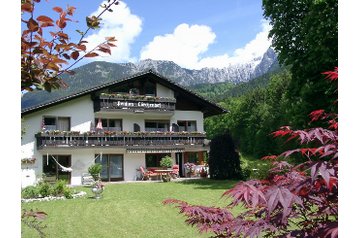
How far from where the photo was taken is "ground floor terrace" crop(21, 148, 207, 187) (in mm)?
24680

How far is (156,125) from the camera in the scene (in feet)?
98.8

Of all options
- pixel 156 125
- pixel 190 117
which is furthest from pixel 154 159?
pixel 190 117

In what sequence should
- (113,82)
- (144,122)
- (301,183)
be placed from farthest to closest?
1. (144,122)
2. (113,82)
3. (301,183)

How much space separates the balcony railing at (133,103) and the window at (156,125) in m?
1.59

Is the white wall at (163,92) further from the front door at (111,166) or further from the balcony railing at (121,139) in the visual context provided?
the front door at (111,166)

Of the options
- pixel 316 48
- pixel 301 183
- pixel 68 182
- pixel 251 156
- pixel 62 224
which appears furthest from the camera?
pixel 251 156

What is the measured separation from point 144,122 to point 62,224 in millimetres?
19211

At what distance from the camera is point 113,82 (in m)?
27.1

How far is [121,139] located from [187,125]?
21.0 ft

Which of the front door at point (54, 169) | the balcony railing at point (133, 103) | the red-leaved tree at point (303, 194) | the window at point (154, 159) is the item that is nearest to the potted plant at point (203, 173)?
the window at point (154, 159)

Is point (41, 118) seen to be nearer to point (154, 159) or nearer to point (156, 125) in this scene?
point (156, 125)
